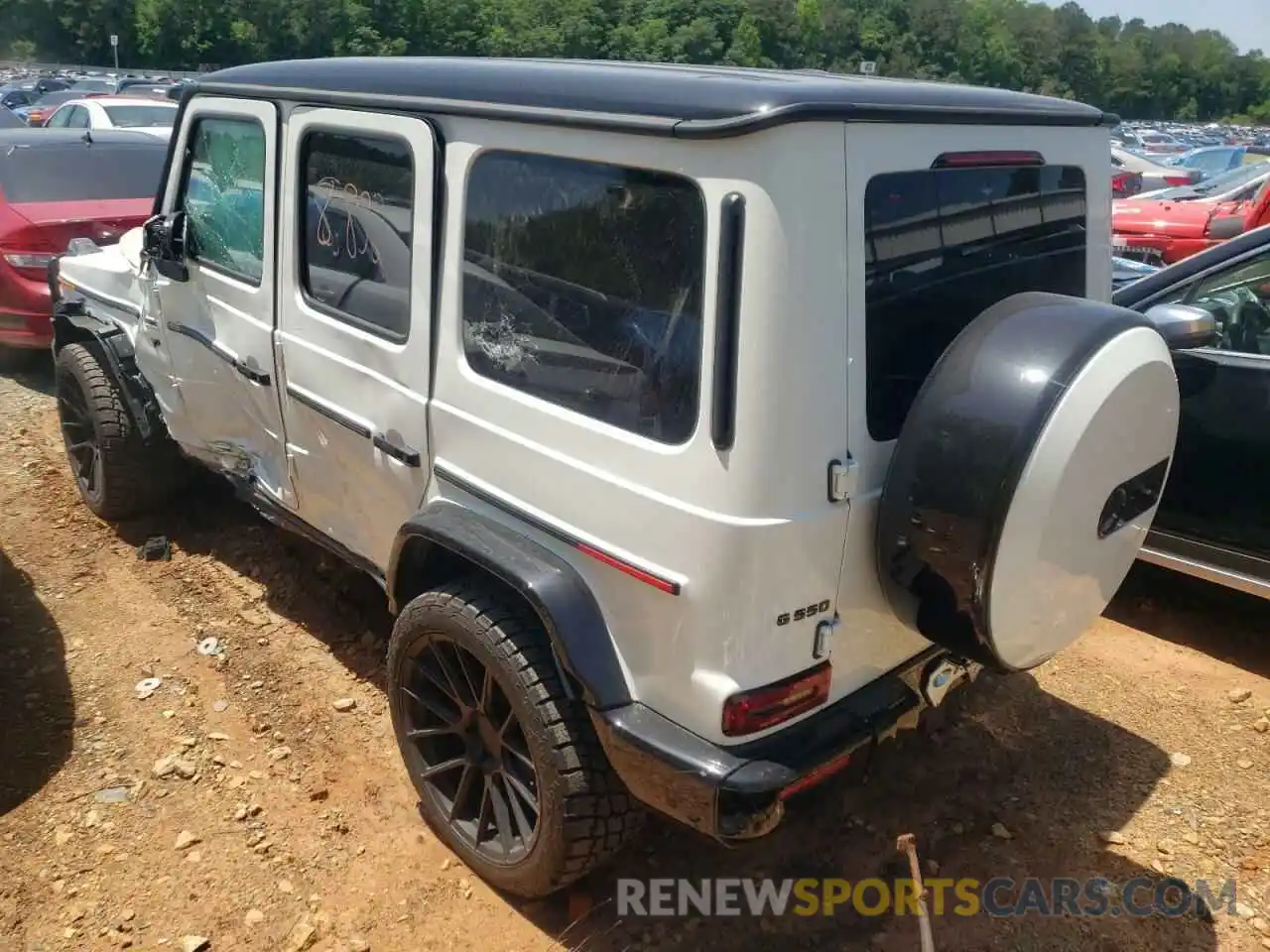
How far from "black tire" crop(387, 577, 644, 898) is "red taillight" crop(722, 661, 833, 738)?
1.46 feet

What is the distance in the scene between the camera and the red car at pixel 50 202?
6.16m

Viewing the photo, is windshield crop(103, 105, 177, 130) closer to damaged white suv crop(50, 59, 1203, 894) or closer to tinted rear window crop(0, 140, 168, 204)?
tinted rear window crop(0, 140, 168, 204)

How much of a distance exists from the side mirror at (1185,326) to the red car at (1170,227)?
622cm

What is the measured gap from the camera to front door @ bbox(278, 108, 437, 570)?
8.79 ft

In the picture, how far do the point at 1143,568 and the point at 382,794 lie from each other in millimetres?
3280

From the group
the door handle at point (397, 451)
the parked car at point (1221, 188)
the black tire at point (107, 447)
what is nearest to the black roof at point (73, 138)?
the black tire at point (107, 447)

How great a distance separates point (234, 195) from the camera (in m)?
3.47

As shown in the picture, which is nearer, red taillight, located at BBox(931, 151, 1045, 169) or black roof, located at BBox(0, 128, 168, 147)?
red taillight, located at BBox(931, 151, 1045, 169)

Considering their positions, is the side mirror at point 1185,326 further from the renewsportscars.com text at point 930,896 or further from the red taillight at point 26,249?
the red taillight at point 26,249

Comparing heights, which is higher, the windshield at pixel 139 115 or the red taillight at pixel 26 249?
the windshield at pixel 139 115

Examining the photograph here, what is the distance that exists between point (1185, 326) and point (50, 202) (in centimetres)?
635

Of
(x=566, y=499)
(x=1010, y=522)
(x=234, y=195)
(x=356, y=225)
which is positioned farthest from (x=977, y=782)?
(x=234, y=195)

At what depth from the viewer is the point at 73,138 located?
7.12 metres

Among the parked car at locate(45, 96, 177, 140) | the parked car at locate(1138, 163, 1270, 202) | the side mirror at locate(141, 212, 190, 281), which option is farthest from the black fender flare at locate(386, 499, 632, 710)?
the parked car at locate(45, 96, 177, 140)
